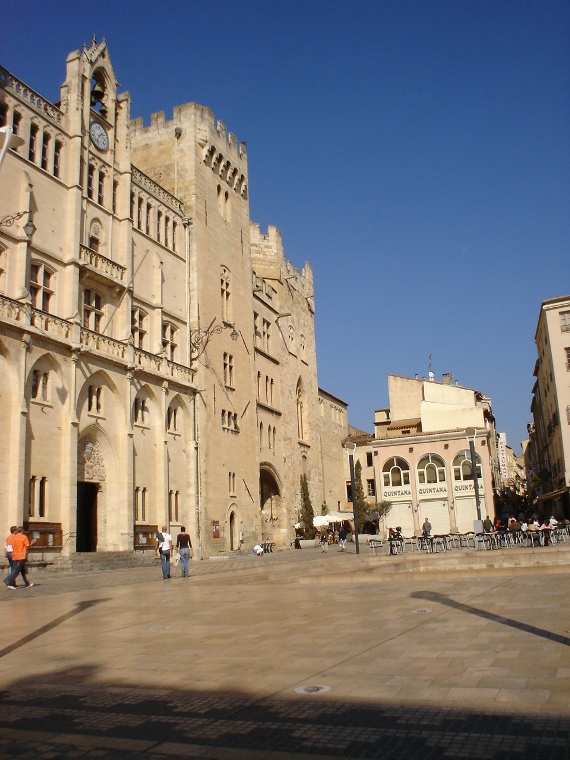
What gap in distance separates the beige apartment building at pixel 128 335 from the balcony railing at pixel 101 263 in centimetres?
9

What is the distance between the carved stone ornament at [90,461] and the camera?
2870 centimetres

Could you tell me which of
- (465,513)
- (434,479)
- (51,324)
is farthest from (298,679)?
(434,479)

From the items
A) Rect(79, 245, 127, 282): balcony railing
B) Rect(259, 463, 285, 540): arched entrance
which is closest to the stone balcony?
Rect(79, 245, 127, 282): balcony railing

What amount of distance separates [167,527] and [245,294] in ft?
58.8

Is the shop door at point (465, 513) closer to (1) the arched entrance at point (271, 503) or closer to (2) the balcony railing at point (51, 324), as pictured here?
(1) the arched entrance at point (271, 503)

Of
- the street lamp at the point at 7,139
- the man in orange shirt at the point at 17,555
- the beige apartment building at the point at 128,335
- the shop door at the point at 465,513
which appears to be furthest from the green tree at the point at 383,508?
the street lamp at the point at 7,139

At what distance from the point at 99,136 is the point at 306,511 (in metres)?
29.9

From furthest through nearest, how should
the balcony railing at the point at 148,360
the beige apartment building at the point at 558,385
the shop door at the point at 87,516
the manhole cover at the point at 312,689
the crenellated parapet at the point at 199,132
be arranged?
the beige apartment building at the point at 558,385 < the crenellated parapet at the point at 199,132 < the balcony railing at the point at 148,360 < the shop door at the point at 87,516 < the manhole cover at the point at 312,689

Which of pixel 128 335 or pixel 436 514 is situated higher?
pixel 128 335

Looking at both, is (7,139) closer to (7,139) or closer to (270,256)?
(7,139)

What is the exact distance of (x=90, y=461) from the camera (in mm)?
29344

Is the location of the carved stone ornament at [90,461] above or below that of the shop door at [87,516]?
above

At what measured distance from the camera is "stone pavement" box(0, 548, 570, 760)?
4.48 metres

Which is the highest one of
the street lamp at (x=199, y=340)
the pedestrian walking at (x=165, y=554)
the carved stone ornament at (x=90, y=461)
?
the street lamp at (x=199, y=340)
